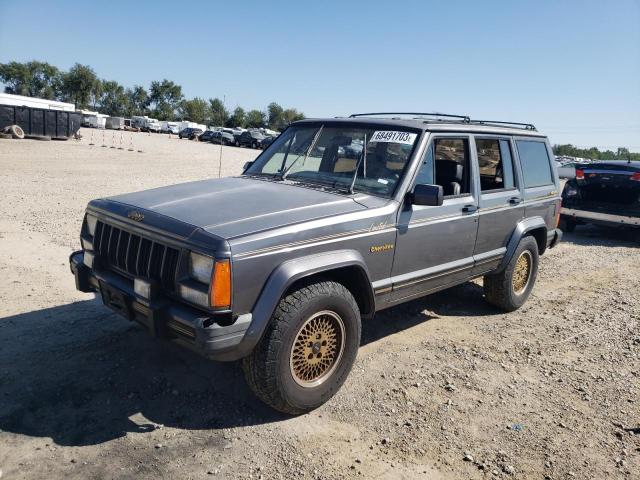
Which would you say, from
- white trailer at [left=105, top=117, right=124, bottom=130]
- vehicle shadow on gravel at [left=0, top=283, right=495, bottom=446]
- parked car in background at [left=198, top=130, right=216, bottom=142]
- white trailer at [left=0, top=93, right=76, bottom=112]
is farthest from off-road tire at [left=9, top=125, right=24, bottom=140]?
white trailer at [left=105, top=117, right=124, bottom=130]

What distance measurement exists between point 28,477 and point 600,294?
6.70 meters

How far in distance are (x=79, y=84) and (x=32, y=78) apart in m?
16.2

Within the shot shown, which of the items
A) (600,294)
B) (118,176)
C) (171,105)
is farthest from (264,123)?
(600,294)

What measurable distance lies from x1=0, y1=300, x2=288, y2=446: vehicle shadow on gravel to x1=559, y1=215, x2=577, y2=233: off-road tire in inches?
349

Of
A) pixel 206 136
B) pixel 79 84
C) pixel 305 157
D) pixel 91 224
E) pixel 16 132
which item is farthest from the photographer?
pixel 79 84

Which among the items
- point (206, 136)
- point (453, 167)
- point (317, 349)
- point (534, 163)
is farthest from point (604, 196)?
point (206, 136)

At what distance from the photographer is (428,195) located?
3.84 m

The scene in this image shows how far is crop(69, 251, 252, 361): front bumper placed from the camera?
296 cm

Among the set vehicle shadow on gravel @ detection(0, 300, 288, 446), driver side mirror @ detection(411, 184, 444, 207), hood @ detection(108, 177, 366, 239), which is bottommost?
vehicle shadow on gravel @ detection(0, 300, 288, 446)

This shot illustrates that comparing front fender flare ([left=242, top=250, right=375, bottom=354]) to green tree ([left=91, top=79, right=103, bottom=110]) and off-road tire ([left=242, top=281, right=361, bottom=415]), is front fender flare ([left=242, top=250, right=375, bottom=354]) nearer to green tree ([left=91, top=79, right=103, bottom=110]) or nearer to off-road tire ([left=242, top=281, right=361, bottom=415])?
off-road tire ([left=242, top=281, right=361, bottom=415])

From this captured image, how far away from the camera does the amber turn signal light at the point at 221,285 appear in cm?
293

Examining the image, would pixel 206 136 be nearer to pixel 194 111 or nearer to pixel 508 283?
pixel 194 111

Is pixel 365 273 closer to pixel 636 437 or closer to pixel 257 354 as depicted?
pixel 257 354

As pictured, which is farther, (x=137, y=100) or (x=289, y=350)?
(x=137, y=100)
